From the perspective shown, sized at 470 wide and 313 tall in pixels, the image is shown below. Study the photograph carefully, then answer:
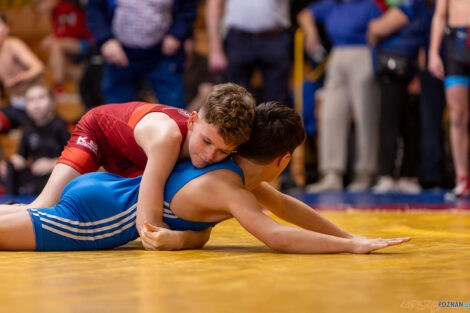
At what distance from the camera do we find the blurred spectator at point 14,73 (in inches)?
233

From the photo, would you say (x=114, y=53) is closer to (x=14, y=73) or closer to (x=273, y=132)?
(x=14, y=73)

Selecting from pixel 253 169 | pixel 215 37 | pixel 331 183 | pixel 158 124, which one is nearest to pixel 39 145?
pixel 215 37

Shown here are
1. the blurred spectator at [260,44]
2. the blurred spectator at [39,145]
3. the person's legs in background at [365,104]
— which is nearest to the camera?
the blurred spectator at [260,44]

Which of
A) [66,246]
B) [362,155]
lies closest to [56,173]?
[66,246]

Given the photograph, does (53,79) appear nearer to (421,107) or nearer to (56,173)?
(421,107)

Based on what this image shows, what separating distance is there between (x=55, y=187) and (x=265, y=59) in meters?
2.91

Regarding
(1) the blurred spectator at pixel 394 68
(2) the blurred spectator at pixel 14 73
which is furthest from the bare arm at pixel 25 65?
(1) the blurred spectator at pixel 394 68

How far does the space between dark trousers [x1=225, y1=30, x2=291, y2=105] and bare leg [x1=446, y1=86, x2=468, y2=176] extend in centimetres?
123

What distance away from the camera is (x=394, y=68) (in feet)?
17.4

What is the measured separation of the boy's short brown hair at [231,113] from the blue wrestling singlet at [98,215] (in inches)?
5.6

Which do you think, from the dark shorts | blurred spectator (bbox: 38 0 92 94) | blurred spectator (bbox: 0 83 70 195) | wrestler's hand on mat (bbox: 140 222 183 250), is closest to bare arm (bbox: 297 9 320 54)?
the dark shorts

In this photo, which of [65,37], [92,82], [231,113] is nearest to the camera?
[231,113]

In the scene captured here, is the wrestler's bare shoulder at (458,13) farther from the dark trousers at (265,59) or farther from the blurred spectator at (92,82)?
the blurred spectator at (92,82)

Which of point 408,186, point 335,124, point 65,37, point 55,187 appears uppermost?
point 65,37
